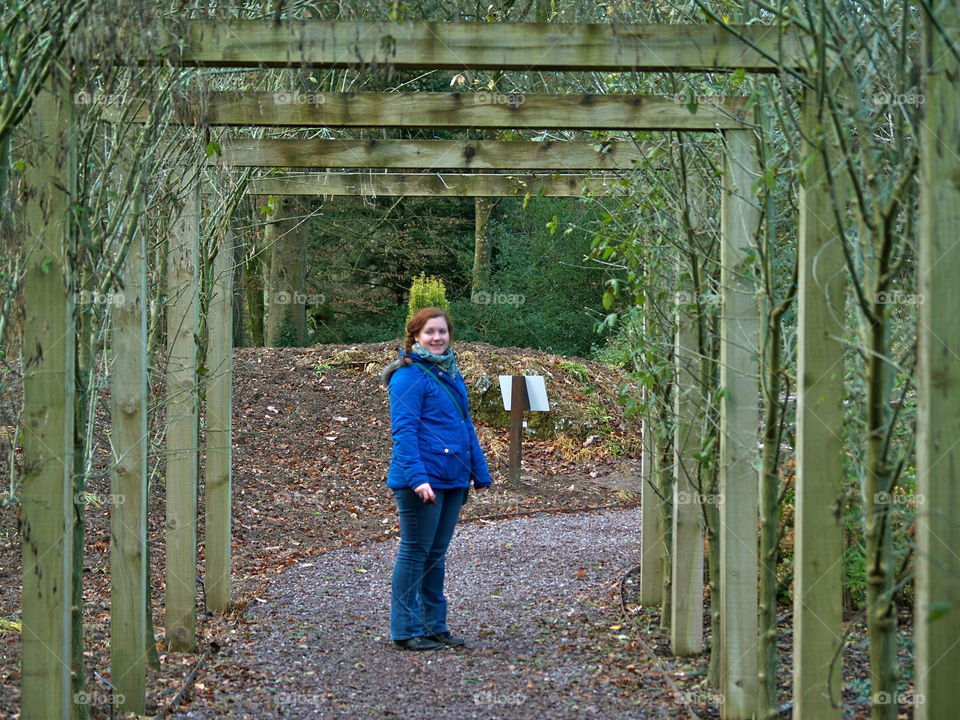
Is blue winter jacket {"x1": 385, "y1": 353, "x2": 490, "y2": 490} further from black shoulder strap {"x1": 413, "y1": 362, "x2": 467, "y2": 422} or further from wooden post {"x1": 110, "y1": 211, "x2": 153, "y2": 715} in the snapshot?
wooden post {"x1": 110, "y1": 211, "x2": 153, "y2": 715}

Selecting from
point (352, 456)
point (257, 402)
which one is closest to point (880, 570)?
point (352, 456)

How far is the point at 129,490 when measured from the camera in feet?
16.7

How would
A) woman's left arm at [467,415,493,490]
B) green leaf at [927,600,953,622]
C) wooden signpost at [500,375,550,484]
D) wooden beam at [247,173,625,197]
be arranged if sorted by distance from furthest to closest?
wooden signpost at [500,375,550,484], wooden beam at [247,173,625,197], woman's left arm at [467,415,493,490], green leaf at [927,600,953,622]

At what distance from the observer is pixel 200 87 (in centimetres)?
505

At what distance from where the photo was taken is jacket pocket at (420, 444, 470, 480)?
6328 mm

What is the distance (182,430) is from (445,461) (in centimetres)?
154

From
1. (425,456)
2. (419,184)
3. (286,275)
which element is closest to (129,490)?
(425,456)

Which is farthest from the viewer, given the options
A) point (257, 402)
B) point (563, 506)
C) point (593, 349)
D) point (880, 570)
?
point (593, 349)

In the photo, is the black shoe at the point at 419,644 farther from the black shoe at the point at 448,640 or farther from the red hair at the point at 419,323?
the red hair at the point at 419,323

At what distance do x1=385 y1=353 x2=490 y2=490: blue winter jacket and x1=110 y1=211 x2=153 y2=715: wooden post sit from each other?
1.60 meters

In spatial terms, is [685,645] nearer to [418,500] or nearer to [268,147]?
[418,500]

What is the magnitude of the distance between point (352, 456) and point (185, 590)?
8.03 metres

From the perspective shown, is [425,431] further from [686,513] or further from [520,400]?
[520,400]

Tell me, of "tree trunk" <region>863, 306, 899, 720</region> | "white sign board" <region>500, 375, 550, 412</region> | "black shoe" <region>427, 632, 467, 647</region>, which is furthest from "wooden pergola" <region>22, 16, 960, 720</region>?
"white sign board" <region>500, 375, 550, 412</region>
